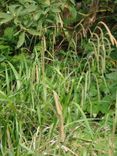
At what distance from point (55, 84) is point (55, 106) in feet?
2.48

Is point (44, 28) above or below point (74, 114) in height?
above

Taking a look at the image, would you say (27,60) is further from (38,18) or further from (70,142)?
(70,142)

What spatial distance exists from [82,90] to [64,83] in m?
0.13

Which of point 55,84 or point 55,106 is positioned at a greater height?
point 55,106

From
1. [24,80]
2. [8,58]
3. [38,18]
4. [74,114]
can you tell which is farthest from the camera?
[8,58]

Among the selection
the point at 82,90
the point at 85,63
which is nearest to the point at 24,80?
the point at 82,90

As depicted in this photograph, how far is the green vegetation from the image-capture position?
9.14 feet

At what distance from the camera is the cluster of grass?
2.74m

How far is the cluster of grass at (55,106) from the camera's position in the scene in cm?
274

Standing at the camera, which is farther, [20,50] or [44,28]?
[20,50]

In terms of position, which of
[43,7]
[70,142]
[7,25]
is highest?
[43,7]

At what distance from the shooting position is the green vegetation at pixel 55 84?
2.79 metres

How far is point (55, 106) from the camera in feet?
8.47

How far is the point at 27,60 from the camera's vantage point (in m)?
3.69
